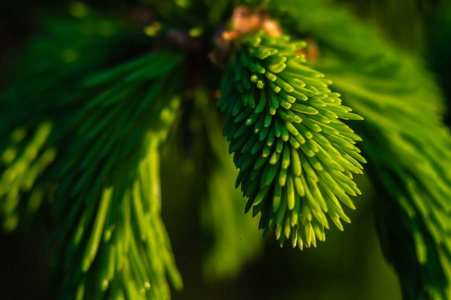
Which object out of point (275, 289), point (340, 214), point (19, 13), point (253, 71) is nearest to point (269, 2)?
point (253, 71)

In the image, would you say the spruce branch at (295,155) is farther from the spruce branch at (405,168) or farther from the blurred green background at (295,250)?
the blurred green background at (295,250)

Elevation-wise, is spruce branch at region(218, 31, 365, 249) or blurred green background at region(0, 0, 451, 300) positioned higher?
blurred green background at region(0, 0, 451, 300)

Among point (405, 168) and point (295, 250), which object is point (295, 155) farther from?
point (295, 250)

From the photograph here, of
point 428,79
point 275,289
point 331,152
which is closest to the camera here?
point 331,152

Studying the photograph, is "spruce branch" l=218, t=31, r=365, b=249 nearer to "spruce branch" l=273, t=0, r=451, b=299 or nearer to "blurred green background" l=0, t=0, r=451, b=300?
"spruce branch" l=273, t=0, r=451, b=299

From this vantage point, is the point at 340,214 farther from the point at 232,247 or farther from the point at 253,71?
the point at 232,247

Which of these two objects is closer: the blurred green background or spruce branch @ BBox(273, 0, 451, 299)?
spruce branch @ BBox(273, 0, 451, 299)

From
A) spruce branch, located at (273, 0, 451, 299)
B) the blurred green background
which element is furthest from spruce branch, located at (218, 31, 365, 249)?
the blurred green background
